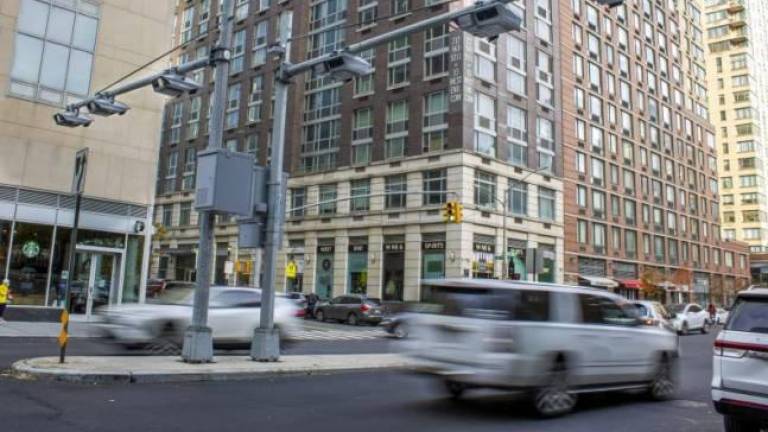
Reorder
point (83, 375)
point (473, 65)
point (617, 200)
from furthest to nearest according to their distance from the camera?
1. point (617, 200)
2. point (473, 65)
3. point (83, 375)

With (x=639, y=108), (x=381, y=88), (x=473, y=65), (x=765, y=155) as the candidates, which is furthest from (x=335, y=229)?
(x=765, y=155)

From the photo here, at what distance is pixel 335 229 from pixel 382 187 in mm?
5281

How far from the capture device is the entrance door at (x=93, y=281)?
953 inches

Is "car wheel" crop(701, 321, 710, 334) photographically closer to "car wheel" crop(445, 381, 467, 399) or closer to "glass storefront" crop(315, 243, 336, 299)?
"glass storefront" crop(315, 243, 336, 299)

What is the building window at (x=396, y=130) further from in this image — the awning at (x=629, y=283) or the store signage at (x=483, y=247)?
the awning at (x=629, y=283)

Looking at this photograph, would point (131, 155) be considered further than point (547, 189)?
No

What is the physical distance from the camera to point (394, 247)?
43969mm

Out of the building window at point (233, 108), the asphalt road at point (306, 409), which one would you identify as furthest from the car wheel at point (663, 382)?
the building window at point (233, 108)

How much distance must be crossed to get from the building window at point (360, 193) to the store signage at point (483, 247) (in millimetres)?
9012

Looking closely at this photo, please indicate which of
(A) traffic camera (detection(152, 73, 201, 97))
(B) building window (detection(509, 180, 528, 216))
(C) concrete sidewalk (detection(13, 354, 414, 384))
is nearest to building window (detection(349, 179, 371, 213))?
(B) building window (detection(509, 180, 528, 216))

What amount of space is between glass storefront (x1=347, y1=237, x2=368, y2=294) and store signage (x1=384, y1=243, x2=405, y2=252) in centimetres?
192

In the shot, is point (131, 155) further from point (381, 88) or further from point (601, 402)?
point (381, 88)

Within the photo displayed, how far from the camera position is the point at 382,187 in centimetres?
4553

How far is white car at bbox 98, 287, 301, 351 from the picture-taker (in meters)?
13.4
